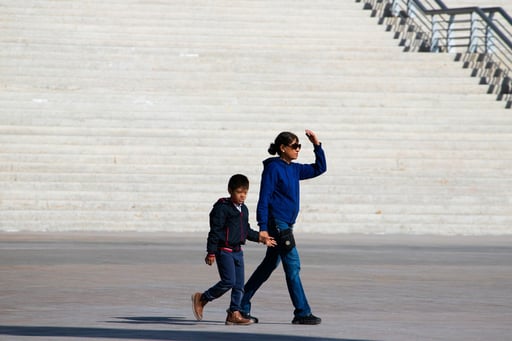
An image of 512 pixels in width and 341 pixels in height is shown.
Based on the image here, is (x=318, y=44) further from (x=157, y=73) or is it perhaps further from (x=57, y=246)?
(x=57, y=246)

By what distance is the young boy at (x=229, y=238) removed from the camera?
30.4 feet

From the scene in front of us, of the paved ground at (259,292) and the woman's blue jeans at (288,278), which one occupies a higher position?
the woman's blue jeans at (288,278)

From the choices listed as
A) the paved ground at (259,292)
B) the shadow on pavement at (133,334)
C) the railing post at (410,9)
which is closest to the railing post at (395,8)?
the railing post at (410,9)

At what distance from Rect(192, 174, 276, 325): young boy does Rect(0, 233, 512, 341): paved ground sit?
0.22 metres

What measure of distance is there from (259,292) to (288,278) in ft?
7.30

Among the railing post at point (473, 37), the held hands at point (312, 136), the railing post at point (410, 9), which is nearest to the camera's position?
the held hands at point (312, 136)

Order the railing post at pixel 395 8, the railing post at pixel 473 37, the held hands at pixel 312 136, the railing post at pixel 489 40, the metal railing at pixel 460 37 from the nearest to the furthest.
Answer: the held hands at pixel 312 136 < the metal railing at pixel 460 37 < the railing post at pixel 489 40 < the railing post at pixel 473 37 < the railing post at pixel 395 8

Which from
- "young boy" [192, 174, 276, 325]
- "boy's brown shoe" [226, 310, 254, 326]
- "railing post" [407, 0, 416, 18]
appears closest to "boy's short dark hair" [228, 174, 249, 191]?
"young boy" [192, 174, 276, 325]

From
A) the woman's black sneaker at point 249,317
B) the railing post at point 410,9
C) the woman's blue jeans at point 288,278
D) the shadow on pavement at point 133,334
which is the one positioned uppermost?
the railing post at point 410,9

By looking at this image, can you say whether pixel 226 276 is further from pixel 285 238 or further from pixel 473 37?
pixel 473 37

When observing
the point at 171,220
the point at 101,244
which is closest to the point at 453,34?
the point at 171,220

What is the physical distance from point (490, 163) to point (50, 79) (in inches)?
333

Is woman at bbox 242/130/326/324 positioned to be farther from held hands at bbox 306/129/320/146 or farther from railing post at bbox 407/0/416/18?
railing post at bbox 407/0/416/18

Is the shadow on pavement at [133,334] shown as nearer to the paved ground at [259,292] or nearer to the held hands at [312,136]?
the paved ground at [259,292]
